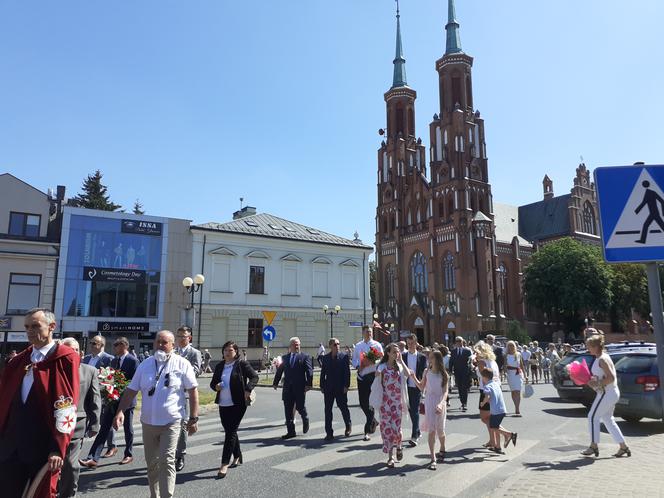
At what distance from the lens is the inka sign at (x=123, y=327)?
3034 cm

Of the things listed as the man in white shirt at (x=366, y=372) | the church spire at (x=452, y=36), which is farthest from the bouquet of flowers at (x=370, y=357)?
the church spire at (x=452, y=36)

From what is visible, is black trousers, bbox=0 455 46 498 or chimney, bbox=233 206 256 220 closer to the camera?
black trousers, bbox=0 455 46 498

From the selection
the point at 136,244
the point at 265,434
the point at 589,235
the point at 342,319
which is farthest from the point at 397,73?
the point at 265,434

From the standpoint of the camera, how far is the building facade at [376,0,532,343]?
2347 inches

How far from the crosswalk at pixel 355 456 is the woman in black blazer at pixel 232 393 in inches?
23.0

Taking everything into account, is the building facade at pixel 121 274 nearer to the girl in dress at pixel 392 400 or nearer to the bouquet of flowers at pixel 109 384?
the bouquet of flowers at pixel 109 384

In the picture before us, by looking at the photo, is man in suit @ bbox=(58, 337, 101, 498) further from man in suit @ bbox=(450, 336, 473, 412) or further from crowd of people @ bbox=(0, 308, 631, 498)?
man in suit @ bbox=(450, 336, 473, 412)

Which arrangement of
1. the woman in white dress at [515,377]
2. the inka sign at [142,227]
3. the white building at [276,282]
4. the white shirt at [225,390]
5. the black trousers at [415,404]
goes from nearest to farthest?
the white shirt at [225,390]
the black trousers at [415,404]
the woman in white dress at [515,377]
the inka sign at [142,227]
the white building at [276,282]

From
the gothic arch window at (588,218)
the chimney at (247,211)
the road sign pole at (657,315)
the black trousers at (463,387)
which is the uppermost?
the gothic arch window at (588,218)

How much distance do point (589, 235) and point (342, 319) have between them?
50137mm

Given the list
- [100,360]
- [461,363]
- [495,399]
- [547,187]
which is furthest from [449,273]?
[100,360]

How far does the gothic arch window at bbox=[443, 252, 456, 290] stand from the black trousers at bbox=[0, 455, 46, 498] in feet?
195

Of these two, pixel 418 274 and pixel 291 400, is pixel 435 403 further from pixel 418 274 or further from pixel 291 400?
pixel 418 274

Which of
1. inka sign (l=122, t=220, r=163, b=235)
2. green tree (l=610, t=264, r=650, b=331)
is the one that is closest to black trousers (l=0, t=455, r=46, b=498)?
inka sign (l=122, t=220, r=163, b=235)
